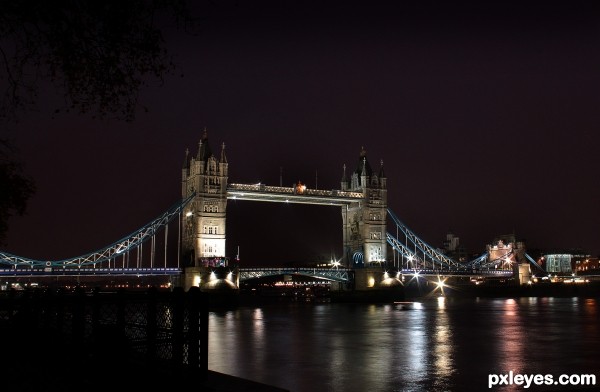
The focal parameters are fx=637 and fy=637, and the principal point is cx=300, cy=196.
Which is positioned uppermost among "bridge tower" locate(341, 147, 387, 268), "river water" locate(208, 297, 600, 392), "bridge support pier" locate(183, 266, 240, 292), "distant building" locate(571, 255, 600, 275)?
"bridge tower" locate(341, 147, 387, 268)

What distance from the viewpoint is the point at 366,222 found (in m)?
73.4

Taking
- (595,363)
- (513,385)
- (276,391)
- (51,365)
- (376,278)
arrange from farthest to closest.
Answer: (376,278) → (595,363) → (513,385) → (51,365) → (276,391)

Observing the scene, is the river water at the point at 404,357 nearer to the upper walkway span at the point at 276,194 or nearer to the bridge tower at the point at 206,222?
the bridge tower at the point at 206,222

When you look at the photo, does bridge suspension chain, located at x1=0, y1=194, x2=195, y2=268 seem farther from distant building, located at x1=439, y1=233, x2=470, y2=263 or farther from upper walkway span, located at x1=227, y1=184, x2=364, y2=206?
distant building, located at x1=439, y1=233, x2=470, y2=263

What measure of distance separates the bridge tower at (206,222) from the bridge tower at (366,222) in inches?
721

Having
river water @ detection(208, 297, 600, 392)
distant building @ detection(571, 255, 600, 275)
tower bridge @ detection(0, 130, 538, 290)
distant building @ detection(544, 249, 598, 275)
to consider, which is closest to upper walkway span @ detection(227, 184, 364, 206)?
tower bridge @ detection(0, 130, 538, 290)

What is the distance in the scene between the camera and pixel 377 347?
18.1 m

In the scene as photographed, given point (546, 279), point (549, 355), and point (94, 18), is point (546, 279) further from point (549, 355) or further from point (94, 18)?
point (94, 18)

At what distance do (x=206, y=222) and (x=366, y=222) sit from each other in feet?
67.3

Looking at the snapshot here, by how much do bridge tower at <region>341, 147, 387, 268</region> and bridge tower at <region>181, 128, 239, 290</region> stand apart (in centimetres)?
1833

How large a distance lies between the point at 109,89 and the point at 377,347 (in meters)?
13.1

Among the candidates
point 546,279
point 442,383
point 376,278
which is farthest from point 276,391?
point 546,279

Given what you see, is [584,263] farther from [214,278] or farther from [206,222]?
[214,278]

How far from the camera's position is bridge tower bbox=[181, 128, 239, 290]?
58188mm
